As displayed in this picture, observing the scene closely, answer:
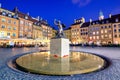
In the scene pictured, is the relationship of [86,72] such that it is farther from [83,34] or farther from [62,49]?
[83,34]

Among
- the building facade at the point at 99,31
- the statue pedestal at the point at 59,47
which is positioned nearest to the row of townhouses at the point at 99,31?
the building facade at the point at 99,31

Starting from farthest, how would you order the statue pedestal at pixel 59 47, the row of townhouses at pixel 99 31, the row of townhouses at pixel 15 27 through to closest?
1. the row of townhouses at pixel 99 31
2. the row of townhouses at pixel 15 27
3. the statue pedestal at pixel 59 47

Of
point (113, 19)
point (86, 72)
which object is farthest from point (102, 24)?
point (86, 72)

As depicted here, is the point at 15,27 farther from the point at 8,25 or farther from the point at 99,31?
the point at 99,31

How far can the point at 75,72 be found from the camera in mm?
7137

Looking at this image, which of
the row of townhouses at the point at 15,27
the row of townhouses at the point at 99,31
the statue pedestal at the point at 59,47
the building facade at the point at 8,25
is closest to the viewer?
the statue pedestal at the point at 59,47

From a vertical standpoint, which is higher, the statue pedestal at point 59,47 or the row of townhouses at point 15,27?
the row of townhouses at point 15,27

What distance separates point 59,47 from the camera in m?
13.8

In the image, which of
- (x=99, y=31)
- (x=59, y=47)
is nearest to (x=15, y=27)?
(x=99, y=31)

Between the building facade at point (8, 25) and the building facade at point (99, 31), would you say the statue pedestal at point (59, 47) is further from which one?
the building facade at point (99, 31)

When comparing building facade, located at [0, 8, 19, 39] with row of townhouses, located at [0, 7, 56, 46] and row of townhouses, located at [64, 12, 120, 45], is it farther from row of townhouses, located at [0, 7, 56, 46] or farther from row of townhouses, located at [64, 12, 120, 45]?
row of townhouses, located at [64, 12, 120, 45]

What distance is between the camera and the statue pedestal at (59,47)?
45.0ft

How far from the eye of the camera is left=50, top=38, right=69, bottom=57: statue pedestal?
540 inches

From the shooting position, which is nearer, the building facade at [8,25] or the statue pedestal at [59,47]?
the statue pedestal at [59,47]
